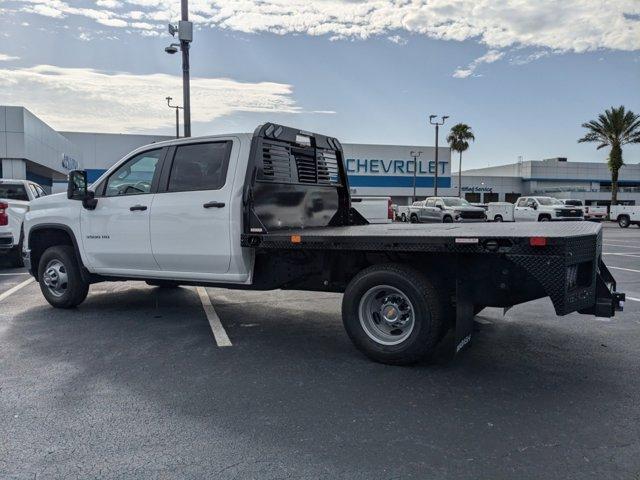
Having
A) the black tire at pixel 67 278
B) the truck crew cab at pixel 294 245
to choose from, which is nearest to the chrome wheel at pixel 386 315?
the truck crew cab at pixel 294 245

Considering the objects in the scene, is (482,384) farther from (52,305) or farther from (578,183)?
(578,183)

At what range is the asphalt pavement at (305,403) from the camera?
3.18 m

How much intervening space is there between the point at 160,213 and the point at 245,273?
50.7 inches

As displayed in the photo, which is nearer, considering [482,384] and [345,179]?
[482,384]

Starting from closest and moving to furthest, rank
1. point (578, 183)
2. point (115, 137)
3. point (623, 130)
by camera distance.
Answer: point (623, 130), point (115, 137), point (578, 183)

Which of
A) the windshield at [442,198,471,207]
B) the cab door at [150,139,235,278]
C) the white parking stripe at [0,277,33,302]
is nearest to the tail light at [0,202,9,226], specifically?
the white parking stripe at [0,277,33,302]

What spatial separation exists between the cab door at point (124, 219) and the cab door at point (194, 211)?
0.61 ft

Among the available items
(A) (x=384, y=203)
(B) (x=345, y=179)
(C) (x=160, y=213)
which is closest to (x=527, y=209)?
(A) (x=384, y=203)

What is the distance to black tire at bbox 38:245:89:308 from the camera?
7324mm

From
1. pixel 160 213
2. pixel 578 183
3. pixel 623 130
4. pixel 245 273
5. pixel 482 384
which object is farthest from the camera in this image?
pixel 578 183

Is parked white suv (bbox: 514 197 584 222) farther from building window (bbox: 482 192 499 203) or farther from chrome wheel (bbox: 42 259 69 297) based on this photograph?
building window (bbox: 482 192 499 203)

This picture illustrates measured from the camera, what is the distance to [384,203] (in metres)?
15.7

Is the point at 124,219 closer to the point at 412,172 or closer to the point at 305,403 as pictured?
the point at 305,403

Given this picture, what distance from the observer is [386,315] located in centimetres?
496
